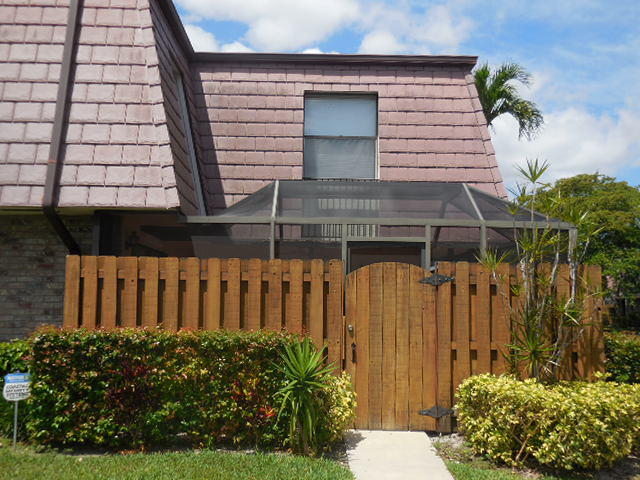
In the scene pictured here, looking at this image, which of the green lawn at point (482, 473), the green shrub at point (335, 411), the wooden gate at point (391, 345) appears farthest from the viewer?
the wooden gate at point (391, 345)

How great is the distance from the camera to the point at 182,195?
7.41 m

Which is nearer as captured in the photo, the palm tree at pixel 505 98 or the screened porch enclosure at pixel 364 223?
the screened porch enclosure at pixel 364 223

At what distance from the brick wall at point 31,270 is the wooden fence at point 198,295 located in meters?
1.64

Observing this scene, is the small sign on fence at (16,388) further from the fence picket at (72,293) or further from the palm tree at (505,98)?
the palm tree at (505,98)

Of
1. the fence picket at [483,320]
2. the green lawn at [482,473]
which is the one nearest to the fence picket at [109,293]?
the green lawn at [482,473]

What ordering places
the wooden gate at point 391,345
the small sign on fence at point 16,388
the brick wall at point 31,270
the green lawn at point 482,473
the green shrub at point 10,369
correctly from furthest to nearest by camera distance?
the brick wall at point 31,270, the wooden gate at point 391,345, the green shrub at point 10,369, the small sign on fence at point 16,388, the green lawn at point 482,473

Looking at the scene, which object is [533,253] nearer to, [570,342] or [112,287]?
[570,342]

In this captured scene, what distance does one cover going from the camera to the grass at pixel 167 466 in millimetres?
4734

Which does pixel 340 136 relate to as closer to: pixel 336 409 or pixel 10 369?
pixel 336 409

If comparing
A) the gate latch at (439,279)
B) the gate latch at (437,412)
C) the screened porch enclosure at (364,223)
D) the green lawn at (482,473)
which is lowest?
the green lawn at (482,473)

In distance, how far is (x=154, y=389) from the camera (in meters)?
5.45

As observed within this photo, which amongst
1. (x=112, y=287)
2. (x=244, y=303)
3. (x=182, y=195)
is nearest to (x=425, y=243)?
(x=244, y=303)

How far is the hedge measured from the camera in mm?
5352

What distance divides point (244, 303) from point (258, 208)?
1.95 m
